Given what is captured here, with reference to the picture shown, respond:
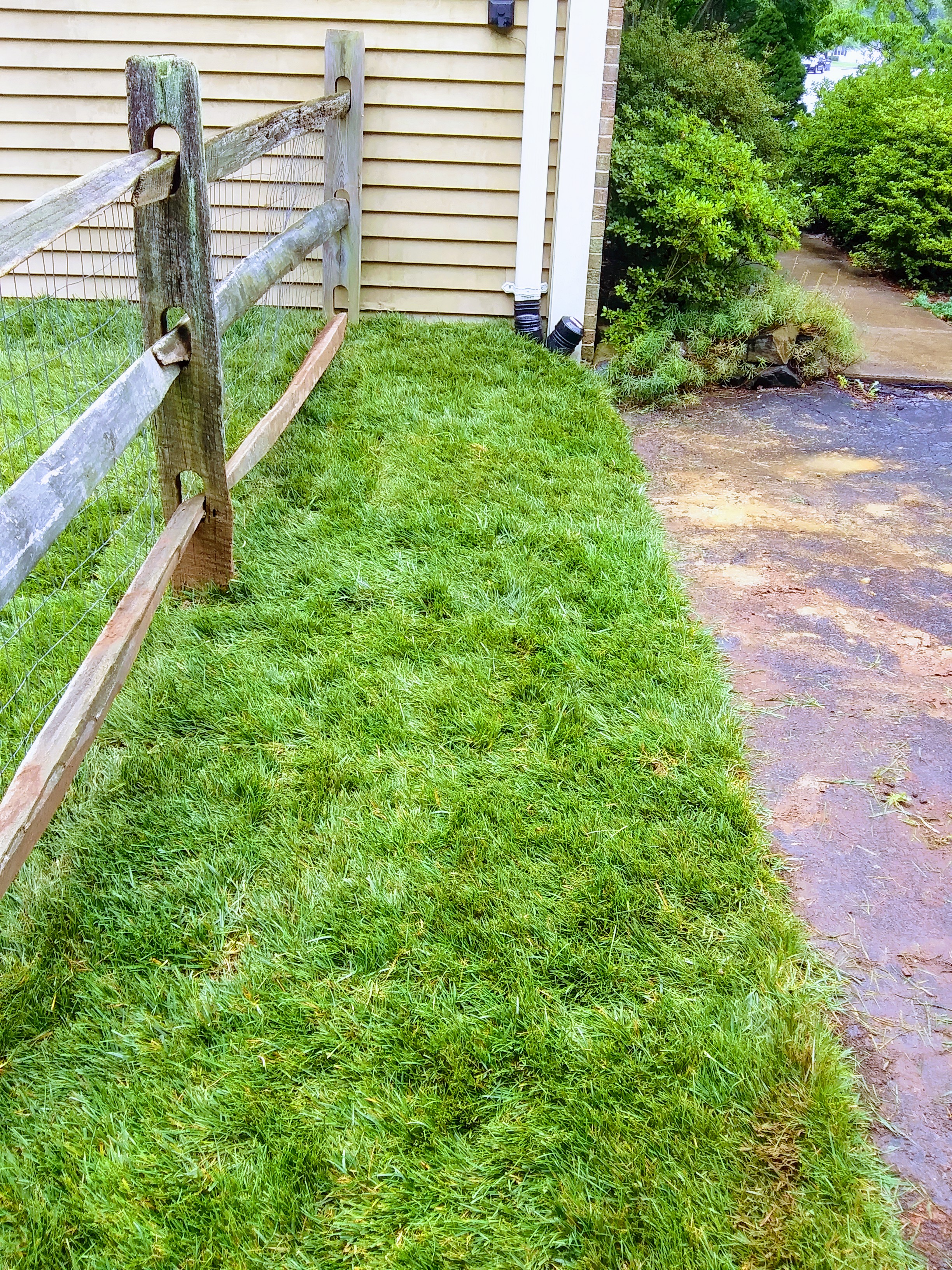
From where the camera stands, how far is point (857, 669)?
2.92 metres

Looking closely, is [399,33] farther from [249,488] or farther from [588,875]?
[588,875]

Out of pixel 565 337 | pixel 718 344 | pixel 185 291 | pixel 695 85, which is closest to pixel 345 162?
pixel 565 337

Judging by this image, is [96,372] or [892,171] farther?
[892,171]

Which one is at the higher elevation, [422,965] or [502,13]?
[502,13]

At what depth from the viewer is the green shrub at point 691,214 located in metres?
5.20

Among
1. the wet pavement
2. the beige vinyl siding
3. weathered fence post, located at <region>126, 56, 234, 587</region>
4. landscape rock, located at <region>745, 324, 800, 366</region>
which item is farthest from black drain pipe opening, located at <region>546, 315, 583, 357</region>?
weathered fence post, located at <region>126, 56, 234, 587</region>

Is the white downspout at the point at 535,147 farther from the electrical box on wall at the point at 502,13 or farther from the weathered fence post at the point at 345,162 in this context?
the weathered fence post at the point at 345,162

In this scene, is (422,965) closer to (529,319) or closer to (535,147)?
(529,319)

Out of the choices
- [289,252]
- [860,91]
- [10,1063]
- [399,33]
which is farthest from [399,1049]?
[860,91]

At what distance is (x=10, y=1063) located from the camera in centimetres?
173

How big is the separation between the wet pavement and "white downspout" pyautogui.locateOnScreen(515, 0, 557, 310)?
1.14 metres

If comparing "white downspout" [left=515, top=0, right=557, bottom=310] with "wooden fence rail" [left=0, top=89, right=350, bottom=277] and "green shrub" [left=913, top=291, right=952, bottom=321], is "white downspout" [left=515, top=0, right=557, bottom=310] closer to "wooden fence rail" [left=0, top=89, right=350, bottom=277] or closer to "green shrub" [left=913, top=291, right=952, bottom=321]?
"wooden fence rail" [left=0, top=89, right=350, bottom=277]

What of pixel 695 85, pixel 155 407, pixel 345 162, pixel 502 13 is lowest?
pixel 155 407

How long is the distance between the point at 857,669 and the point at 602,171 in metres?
3.37
